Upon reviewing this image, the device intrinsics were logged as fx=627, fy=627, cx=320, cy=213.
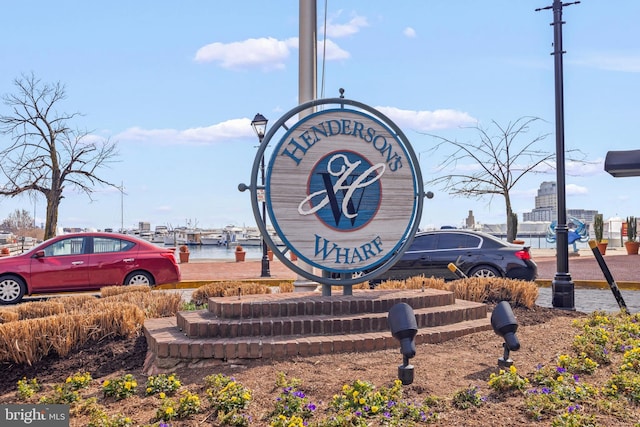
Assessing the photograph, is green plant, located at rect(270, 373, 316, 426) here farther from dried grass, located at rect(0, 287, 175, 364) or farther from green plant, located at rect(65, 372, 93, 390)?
dried grass, located at rect(0, 287, 175, 364)

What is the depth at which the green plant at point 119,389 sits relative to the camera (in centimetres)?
512

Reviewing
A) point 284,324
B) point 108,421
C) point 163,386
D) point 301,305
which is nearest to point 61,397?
point 163,386

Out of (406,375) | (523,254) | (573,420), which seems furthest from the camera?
(523,254)

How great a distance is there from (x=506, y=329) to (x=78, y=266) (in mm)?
10459

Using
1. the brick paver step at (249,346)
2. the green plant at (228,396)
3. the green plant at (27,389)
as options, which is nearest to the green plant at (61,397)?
the green plant at (27,389)

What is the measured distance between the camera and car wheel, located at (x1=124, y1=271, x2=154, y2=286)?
44.7 ft

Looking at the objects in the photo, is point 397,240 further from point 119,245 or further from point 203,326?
point 119,245

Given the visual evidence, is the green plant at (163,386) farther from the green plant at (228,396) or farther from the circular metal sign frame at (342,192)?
the circular metal sign frame at (342,192)

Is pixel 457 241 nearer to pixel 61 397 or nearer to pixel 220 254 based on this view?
pixel 61 397

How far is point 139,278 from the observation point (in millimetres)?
13703

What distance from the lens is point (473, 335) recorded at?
23.1 feet

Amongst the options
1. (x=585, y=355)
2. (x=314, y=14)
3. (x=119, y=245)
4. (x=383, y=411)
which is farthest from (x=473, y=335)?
(x=119, y=245)

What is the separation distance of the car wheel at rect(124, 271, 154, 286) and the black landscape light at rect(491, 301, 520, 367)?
9.61m

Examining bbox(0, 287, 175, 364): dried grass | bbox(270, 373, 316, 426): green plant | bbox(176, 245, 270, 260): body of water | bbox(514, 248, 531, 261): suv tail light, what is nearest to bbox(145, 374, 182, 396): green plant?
bbox(270, 373, 316, 426): green plant
